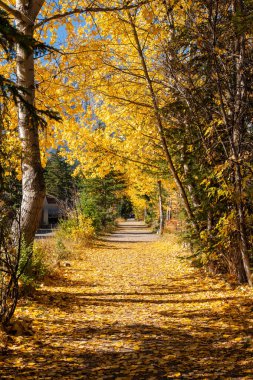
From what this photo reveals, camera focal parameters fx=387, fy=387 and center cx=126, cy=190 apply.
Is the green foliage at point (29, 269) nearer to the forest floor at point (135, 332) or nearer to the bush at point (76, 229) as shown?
the forest floor at point (135, 332)

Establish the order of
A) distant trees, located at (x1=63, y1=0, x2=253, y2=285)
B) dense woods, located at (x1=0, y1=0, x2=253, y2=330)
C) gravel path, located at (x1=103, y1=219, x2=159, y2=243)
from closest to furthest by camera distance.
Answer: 1. dense woods, located at (x1=0, y1=0, x2=253, y2=330)
2. distant trees, located at (x1=63, y1=0, x2=253, y2=285)
3. gravel path, located at (x1=103, y1=219, x2=159, y2=243)

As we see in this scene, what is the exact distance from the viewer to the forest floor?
11.7 ft

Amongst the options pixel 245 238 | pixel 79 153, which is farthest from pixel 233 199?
pixel 79 153

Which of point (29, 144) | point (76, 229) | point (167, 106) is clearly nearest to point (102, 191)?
point (76, 229)

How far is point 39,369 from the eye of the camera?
11.8ft

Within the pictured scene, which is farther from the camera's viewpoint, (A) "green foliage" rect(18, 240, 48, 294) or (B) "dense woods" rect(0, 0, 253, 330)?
(A) "green foliage" rect(18, 240, 48, 294)

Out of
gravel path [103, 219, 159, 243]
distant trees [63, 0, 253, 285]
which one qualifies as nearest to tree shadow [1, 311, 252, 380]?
distant trees [63, 0, 253, 285]

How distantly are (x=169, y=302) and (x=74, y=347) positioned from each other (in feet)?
8.57

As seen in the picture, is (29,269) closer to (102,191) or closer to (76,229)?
(76,229)

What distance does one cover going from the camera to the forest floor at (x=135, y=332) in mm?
3559

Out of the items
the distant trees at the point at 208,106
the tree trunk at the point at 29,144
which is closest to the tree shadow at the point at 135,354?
the tree trunk at the point at 29,144

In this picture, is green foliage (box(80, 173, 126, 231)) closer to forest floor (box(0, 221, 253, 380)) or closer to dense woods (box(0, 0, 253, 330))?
dense woods (box(0, 0, 253, 330))

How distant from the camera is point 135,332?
483 cm

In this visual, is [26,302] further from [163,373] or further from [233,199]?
[233,199]
